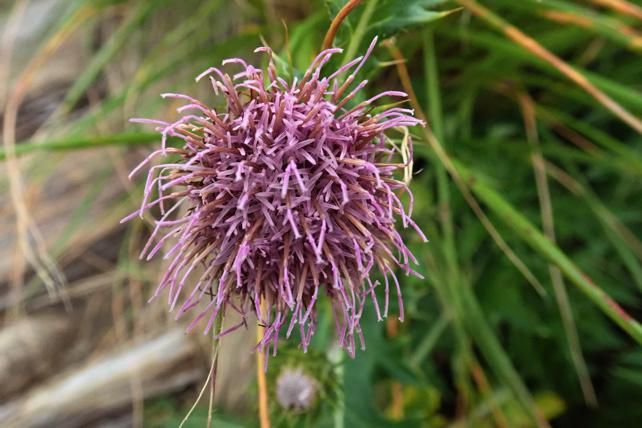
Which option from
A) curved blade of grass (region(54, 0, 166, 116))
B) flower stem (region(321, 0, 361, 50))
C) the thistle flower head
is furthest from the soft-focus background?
flower stem (region(321, 0, 361, 50))

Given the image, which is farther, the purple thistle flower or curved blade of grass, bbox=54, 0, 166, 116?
curved blade of grass, bbox=54, 0, 166, 116

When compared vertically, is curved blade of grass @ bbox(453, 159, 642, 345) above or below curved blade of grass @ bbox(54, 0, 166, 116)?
below

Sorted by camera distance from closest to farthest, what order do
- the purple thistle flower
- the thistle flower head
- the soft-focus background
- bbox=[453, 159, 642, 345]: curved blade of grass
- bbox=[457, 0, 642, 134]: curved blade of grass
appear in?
the purple thistle flower
bbox=[453, 159, 642, 345]: curved blade of grass
the thistle flower head
bbox=[457, 0, 642, 134]: curved blade of grass
the soft-focus background

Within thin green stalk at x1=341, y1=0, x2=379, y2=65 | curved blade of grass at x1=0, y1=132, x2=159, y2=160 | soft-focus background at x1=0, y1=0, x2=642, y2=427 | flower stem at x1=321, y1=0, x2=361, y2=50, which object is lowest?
soft-focus background at x1=0, y1=0, x2=642, y2=427

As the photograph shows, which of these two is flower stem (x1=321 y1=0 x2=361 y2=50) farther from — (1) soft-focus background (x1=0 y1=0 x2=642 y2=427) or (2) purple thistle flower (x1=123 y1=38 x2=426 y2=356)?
(1) soft-focus background (x1=0 y1=0 x2=642 y2=427)

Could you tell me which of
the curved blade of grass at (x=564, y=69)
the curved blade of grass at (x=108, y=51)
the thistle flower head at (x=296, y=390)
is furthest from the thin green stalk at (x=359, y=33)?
the curved blade of grass at (x=108, y=51)

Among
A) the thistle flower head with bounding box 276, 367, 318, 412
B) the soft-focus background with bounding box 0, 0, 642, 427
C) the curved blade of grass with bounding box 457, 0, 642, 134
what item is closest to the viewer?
the thistle flower head with bounding box 276, 367, 318, 412
